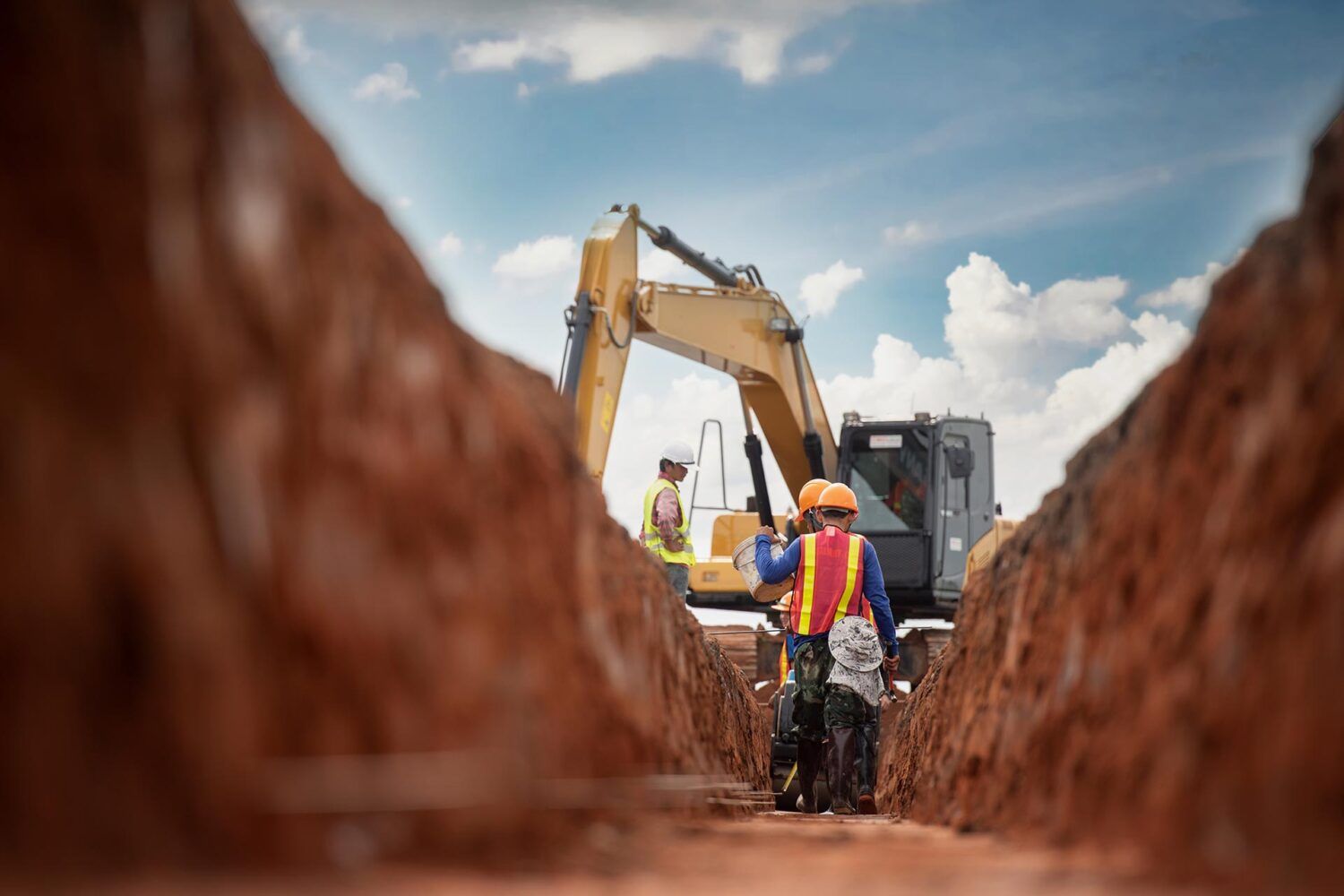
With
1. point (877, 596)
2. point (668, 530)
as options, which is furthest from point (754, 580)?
point (668, 530)

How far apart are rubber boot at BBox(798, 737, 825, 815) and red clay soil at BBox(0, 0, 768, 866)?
574 cm

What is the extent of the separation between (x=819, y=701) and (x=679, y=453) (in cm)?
595

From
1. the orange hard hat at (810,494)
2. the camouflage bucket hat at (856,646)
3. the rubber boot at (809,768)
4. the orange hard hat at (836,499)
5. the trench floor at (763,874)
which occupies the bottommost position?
the rubber boot at (809,768)

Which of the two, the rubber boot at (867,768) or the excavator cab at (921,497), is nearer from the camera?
the rubber boot at (867,768)

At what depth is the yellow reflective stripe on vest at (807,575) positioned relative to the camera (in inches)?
312

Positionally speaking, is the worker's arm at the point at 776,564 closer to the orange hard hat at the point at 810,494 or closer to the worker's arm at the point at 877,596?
the worker's arm at the point at 877,596

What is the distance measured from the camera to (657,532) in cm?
1214

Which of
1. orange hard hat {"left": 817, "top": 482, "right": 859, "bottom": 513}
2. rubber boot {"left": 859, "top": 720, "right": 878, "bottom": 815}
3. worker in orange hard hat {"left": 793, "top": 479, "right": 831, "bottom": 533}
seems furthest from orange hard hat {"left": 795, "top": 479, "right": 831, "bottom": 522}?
rubber boot {"left": 859, "top": 720, "right": 878, "bottom": 815}

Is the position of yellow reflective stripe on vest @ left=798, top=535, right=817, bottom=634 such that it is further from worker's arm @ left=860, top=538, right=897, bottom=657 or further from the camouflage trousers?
worker's arm @ left=860, top=538, right=897, bottom=657

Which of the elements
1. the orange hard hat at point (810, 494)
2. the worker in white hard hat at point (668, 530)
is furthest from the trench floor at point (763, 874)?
the worker in white hard hat at point (668, 530)

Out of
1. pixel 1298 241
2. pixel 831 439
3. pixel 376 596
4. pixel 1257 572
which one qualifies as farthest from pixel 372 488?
pixel 831 439

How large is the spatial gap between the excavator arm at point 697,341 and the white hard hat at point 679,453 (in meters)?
0.90

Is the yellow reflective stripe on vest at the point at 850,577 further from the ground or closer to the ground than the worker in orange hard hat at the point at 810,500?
closer to the ground

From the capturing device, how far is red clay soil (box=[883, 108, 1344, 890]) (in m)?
2.28
